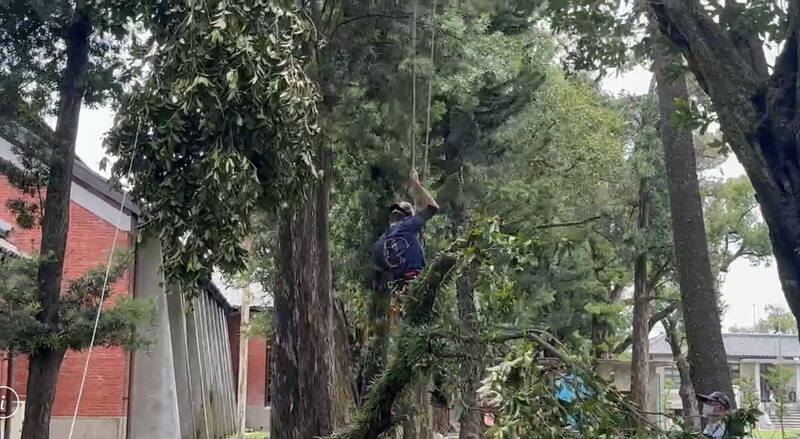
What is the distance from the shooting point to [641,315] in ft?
82.8

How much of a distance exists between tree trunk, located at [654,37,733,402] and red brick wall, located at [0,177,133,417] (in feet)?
27.4

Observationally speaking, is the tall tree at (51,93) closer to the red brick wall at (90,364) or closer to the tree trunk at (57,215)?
the tree trunk at (57,215)

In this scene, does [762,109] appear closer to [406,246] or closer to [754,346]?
[406,246]

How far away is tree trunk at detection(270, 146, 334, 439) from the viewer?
940cm

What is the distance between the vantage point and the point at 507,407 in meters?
4.75

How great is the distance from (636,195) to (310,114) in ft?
62.0

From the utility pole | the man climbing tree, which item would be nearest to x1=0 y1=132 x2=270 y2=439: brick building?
the utility pole

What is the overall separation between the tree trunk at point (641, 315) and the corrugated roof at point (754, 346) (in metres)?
26.9

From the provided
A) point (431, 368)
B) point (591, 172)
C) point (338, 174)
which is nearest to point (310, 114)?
point (431, 368)

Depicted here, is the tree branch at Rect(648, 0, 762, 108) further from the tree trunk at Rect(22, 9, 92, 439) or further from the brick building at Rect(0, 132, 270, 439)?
the tree trunk at Rect(22, 9, 92, 439)

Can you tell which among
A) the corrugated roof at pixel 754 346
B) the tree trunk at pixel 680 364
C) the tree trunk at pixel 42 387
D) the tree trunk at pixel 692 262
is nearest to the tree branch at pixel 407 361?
the tree trunk at pixel 42 387

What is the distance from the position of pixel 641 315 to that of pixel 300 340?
56.9 ft

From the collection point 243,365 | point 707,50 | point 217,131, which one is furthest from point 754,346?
point 217,131

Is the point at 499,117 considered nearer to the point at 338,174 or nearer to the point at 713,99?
the point at 338,174
